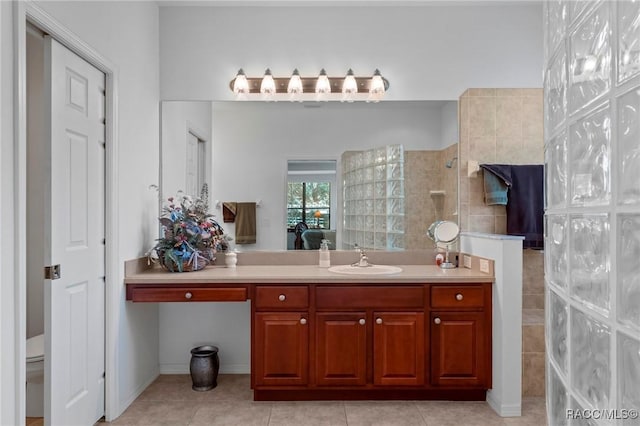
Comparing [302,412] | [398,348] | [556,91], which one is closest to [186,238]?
[302,412]

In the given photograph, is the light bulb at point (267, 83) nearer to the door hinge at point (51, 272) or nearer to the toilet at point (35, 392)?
the door hinge at point (51, 272)

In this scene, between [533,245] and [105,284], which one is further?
[533,245]

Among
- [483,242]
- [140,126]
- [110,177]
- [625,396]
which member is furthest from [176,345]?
[625,396]

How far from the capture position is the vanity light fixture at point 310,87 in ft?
10.2

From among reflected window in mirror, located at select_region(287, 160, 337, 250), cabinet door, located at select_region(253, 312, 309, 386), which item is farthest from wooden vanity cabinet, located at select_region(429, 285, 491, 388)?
reflected window in mirror, located at select_region(287, 160, 337, 250)

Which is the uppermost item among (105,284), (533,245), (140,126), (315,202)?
(140,126)

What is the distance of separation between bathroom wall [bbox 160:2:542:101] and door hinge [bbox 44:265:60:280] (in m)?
1.65

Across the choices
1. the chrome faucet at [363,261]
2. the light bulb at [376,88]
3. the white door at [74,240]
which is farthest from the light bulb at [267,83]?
the chrome faucet at [363,261]

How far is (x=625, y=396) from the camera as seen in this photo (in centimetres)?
67

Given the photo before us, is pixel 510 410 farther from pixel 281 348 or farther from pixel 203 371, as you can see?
pixel 203 371

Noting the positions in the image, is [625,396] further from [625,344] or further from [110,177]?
[110,177]

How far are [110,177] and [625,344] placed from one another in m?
2.50

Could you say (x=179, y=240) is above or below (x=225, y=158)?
below

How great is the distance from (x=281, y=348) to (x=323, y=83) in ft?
6.32
